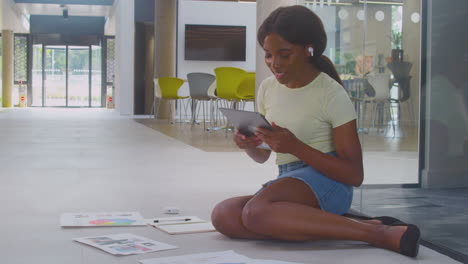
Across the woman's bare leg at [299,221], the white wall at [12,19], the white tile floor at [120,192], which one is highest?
the white wall at [12,19]

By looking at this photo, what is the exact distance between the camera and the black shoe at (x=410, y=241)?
211 cm

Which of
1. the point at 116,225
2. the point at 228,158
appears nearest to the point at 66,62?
the point at 228,158

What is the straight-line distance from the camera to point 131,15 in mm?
16344

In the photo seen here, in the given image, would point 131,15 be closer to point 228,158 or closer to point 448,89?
point 228,158

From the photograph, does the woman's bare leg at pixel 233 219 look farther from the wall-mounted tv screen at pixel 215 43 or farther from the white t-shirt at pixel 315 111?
the wall-mounted tv screen at pixel 215 43

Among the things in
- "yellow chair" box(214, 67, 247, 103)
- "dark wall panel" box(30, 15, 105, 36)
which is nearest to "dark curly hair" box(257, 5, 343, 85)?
"yellow chair" box(214, 67, 247, 103)

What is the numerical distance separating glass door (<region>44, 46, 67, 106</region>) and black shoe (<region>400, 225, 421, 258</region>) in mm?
23624

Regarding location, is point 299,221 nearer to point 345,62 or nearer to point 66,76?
point 345,62

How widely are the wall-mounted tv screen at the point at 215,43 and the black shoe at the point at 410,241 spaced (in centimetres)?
1311

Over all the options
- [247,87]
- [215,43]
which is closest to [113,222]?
[247,87]

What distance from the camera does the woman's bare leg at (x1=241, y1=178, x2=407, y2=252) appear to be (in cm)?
211

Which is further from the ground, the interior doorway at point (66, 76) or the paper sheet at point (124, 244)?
the interior doorway at point (66, 76)

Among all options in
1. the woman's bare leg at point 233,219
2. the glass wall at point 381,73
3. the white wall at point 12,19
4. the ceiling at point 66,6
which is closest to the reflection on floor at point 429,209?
the glass wall at point 381,73

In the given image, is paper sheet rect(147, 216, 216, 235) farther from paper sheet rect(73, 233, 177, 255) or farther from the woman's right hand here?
the woman's right hand
